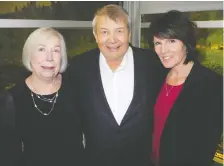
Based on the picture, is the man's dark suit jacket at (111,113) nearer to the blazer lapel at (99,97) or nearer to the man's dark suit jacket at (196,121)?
the blazer lapel at (99,97)

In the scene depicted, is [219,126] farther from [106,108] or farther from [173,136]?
[106,108]

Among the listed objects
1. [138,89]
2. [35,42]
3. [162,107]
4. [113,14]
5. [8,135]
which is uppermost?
[113,14]

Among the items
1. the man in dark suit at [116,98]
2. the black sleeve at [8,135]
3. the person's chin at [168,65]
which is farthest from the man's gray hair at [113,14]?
the black sleeve at [8,135]

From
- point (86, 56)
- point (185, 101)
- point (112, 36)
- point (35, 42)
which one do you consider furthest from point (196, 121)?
point (35, 42)

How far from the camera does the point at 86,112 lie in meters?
1.80

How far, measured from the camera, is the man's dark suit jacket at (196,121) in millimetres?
1618

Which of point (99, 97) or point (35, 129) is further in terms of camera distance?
point (99, 97)

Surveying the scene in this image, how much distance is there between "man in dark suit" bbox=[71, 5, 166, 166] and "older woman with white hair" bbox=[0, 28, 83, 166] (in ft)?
0.40

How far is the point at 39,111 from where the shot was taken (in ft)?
5.41

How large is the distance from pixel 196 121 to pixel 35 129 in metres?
0.91

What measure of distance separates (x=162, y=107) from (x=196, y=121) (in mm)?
223

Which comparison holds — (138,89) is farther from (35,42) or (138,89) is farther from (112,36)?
(35,42)

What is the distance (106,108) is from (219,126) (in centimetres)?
66

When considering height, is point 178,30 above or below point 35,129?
above
